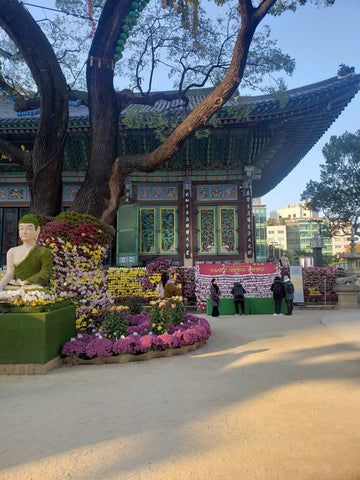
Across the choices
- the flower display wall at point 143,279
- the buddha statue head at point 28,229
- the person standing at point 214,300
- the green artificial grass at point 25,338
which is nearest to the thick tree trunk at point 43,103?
the buddha statue head at point 28,229

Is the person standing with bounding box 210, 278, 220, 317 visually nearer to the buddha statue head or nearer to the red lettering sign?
the red lettering sign

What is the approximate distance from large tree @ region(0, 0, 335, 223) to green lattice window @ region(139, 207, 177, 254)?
6.71 metres

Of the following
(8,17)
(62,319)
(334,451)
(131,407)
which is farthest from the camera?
(8,17)

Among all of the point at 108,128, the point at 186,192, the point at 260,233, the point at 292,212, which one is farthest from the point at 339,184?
the point at 292,212

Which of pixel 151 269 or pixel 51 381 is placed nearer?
pixel 51 381

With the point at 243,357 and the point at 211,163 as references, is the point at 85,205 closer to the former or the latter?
the point at 243,357

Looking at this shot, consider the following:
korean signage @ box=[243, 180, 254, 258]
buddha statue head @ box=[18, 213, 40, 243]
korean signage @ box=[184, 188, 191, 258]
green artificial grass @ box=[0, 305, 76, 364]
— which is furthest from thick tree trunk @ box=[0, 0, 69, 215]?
korean signage @ box=[243, 180, 254, 258]

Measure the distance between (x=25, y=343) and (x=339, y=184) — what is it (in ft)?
78.9

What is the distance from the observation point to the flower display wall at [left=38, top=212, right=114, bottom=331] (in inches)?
230

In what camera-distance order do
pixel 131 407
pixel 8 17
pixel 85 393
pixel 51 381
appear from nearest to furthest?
pixel 131 407 < pixel 85 393 < pixel 51 381 < pixel 8 17

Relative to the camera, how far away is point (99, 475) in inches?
77.4

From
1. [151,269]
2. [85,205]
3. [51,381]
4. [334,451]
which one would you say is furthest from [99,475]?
[151,269]

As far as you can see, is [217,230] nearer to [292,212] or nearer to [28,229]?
[28,229]

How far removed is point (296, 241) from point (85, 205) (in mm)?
78745
